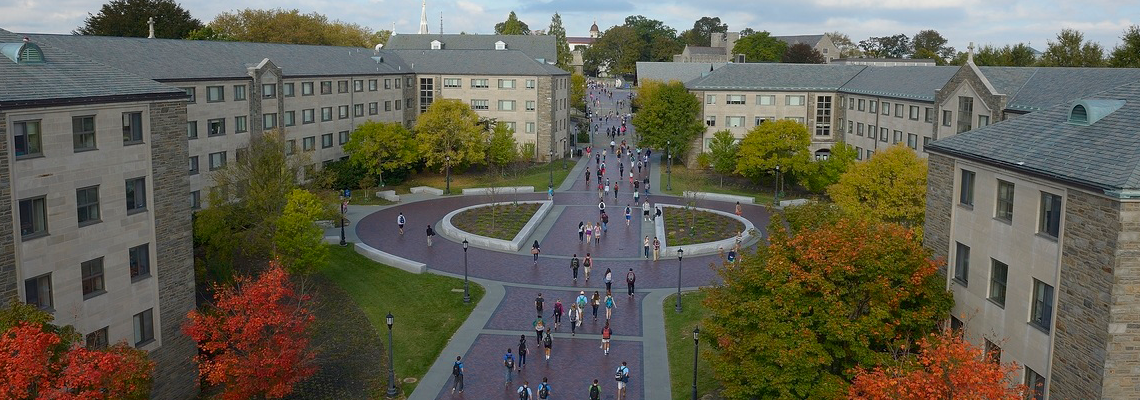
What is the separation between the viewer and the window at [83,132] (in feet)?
86.9

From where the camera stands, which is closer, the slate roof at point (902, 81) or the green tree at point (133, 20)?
the slate roof at point (902, 81)

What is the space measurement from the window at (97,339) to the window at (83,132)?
18.4 feet

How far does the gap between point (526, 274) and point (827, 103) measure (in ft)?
158

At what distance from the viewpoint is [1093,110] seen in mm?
22047

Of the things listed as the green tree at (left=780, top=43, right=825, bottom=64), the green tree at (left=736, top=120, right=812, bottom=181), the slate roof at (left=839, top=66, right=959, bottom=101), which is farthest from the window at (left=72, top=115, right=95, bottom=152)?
the green tree at (left=780, top=43, right=825, bottom=64)

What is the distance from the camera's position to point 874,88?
2943 inches

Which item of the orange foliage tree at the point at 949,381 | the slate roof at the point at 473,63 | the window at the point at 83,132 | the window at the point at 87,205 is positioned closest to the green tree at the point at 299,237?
the window at the point at 87,205

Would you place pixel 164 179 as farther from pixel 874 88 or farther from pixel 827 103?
pixel 827 103

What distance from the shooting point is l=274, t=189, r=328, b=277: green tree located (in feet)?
135

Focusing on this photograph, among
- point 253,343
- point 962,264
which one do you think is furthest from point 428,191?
point 962,264

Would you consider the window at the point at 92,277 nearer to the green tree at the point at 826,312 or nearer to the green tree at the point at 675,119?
the green tree at the point at 826,312

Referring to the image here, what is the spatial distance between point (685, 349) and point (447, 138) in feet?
147

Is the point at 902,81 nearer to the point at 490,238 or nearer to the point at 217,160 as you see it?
the point at 490,238

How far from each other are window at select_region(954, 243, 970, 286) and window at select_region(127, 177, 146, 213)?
83.7 ft
